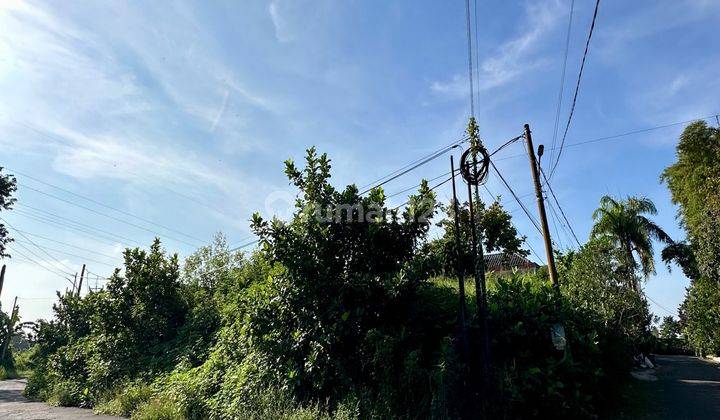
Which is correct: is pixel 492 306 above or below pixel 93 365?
→ above

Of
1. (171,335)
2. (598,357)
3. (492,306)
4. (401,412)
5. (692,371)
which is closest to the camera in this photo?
(401,412)

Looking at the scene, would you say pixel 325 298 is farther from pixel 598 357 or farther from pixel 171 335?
pixel 171 335

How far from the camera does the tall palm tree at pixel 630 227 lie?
2433 cm

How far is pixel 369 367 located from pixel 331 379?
0.70m

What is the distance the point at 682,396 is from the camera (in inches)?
424

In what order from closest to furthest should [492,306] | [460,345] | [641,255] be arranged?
[460,345], [492,306], [641,255]

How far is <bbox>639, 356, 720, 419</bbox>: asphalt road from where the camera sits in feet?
28.9

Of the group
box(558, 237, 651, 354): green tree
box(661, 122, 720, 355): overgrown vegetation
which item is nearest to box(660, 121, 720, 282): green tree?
box(661, 122, 720, 355): overgrown vegetation

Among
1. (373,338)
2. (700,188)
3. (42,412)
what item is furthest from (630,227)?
(42,412)

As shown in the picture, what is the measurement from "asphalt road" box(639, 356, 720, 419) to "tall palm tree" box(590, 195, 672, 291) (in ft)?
32.7

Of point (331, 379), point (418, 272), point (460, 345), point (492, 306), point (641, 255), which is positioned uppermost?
point (641, 255)

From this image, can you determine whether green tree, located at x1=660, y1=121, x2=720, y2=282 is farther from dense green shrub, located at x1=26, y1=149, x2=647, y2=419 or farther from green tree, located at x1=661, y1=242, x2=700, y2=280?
dense green shrub, located at x1=26, y1=149, x2=647, y2=419

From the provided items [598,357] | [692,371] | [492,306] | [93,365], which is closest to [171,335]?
[93,365]

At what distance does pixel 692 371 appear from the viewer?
55.2ft
